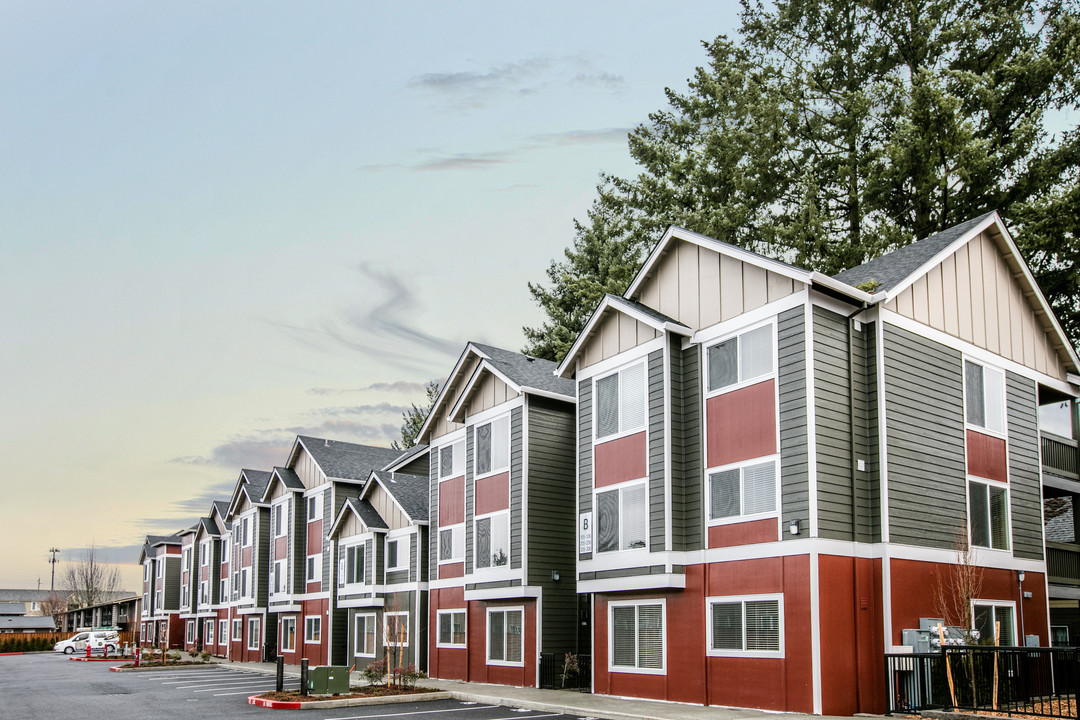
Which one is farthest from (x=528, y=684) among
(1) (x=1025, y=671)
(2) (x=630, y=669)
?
(1) (x=1025, y=671)

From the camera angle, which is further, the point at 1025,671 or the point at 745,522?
the point at 745,522

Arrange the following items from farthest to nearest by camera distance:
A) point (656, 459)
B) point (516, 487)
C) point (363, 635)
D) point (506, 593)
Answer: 1. point (363, 635)
2. point (516, 487)
3. point (506, 593)
4. point (656, 459)

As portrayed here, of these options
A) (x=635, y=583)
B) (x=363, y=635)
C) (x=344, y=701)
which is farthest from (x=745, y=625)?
(x=363, y=635)

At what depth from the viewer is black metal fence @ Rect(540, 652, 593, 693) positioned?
24891 millimetres

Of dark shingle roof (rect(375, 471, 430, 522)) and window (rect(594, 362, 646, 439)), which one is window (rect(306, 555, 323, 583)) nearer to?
dark shingle roof (rect(375, 471, 430, 522))

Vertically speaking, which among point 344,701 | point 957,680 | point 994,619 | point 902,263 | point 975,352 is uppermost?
point 902,263

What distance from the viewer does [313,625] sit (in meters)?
43.5

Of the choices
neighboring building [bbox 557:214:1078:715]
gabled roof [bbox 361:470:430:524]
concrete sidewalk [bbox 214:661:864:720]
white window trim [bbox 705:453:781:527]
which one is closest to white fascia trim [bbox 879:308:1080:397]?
neighboring building [bbox 557:214:1078:715]

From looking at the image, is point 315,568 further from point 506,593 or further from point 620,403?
point 620,403

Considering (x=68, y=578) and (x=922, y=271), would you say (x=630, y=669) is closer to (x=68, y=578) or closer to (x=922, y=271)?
(x=922, y=271)

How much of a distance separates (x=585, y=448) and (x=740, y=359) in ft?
18.0

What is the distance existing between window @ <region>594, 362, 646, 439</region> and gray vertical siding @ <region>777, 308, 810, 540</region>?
4.12m

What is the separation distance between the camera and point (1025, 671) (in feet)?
53.7

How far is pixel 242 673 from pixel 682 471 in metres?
27.0
